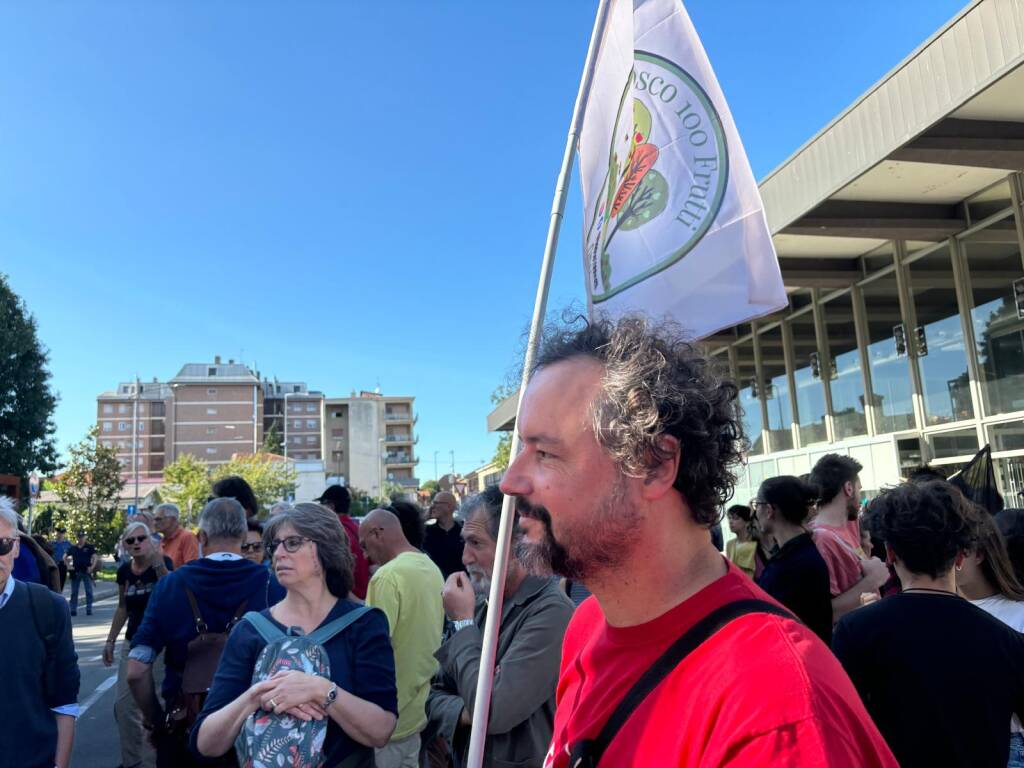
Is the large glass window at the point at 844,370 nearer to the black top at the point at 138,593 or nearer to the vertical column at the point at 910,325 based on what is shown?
the vertical column at the point at 910,325

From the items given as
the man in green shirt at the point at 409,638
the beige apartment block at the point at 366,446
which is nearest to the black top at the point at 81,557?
the man in green shirt at the point at 409,638

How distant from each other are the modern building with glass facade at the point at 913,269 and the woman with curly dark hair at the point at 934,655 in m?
3.39

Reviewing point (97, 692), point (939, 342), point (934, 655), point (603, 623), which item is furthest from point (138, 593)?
point (939, 342)

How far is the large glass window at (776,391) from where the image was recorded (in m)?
13.8

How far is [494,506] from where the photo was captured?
3.29 metres

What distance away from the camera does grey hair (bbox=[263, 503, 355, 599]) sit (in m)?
3.16

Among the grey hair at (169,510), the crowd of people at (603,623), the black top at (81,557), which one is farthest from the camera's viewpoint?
the black top at (81,557)

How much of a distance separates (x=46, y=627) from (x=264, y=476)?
2882 inches

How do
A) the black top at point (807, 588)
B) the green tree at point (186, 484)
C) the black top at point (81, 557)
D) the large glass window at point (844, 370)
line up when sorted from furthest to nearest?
the green tree at point (186, 484), the black top at point (81, 557), the large glass window at point (844, 370), the black top at point (807, 588)

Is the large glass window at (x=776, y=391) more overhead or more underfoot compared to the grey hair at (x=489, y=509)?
more overhead

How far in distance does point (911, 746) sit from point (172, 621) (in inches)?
136

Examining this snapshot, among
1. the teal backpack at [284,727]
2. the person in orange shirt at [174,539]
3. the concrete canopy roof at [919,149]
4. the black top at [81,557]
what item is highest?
the concrete canopy roof at [919,149]

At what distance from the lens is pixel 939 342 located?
1016 centimetres

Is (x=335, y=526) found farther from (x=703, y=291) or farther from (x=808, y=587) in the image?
(x=808, y=587)
